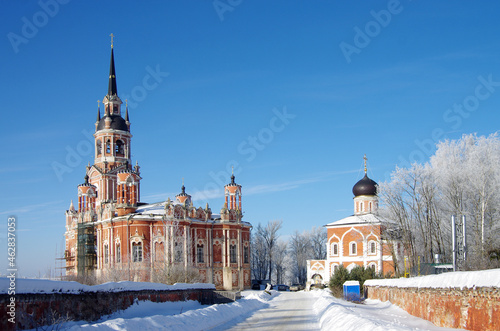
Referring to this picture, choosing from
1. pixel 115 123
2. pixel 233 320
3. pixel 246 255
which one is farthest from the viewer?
pixel 246 255

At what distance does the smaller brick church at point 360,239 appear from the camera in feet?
186

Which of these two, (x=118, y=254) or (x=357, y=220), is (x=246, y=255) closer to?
(x=357, y=220)

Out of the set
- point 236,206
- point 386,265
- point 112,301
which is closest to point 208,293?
point 112,301

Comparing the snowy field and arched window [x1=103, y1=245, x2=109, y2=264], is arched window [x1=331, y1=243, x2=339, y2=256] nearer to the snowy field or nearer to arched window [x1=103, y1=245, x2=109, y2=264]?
arched window [x1=103, y1=245, x2=109, y2=264]

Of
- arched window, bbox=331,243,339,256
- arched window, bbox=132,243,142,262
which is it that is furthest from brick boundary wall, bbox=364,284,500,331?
arched window, bbox=331,243,339,256

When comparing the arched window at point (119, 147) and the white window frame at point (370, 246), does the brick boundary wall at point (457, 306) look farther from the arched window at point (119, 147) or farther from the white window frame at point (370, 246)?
the arched window at point (119, 147)

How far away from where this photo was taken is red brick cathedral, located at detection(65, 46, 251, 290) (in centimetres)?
4853

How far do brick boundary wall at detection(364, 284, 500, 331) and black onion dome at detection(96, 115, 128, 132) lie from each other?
40.7 metres

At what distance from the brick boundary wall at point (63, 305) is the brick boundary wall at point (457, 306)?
10340 millimetres

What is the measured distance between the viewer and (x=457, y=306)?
14.3m

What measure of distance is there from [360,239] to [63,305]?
150 feet

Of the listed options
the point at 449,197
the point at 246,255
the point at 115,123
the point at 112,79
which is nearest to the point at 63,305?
the point at 449,197

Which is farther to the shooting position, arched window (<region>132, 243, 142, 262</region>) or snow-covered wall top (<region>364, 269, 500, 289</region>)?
arched window (<region>132, 243, 142, 262</region>)

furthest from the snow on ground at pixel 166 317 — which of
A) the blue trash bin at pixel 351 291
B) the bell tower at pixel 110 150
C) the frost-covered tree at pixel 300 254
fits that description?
the frost-covered tree at pixel 300 254
